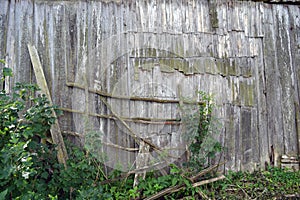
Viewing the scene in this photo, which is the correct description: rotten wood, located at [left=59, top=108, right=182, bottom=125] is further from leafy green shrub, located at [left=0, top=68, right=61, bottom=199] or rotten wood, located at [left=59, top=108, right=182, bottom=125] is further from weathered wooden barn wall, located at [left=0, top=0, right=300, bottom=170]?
leafy green shrub, located at [left=0, top=68, right=61, bottom=199]

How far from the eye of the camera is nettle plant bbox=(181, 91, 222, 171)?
4302 millimetres

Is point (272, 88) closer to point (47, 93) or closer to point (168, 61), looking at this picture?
point (168, 61)

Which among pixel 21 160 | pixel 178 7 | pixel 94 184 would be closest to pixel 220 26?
pixel 178 7

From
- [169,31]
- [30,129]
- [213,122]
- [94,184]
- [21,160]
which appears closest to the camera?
[21,160]

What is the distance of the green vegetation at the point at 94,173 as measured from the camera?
3.34 meters

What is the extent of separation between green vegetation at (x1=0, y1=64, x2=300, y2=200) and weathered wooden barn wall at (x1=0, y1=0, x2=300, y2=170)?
34 cm

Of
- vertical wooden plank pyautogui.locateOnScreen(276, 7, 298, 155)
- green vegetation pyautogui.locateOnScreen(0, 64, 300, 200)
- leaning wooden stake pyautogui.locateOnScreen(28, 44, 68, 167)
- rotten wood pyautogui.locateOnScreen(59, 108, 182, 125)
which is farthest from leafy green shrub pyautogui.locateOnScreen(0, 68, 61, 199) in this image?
vertical wooden plank pyautogui.locateOnScreen(276, 7, 298, 155)

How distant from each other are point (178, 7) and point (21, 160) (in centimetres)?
303

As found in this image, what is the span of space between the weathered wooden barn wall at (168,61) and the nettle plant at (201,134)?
23 centimetres

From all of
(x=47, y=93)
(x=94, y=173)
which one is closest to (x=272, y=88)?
(x=94, y=173)

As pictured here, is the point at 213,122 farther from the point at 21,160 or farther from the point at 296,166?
the point at 21,160

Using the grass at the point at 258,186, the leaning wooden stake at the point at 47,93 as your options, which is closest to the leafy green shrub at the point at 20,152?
the leaning wooden stake at the point at 47,93

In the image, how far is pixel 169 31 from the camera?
15.5ft

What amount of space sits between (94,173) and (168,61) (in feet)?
5.87
